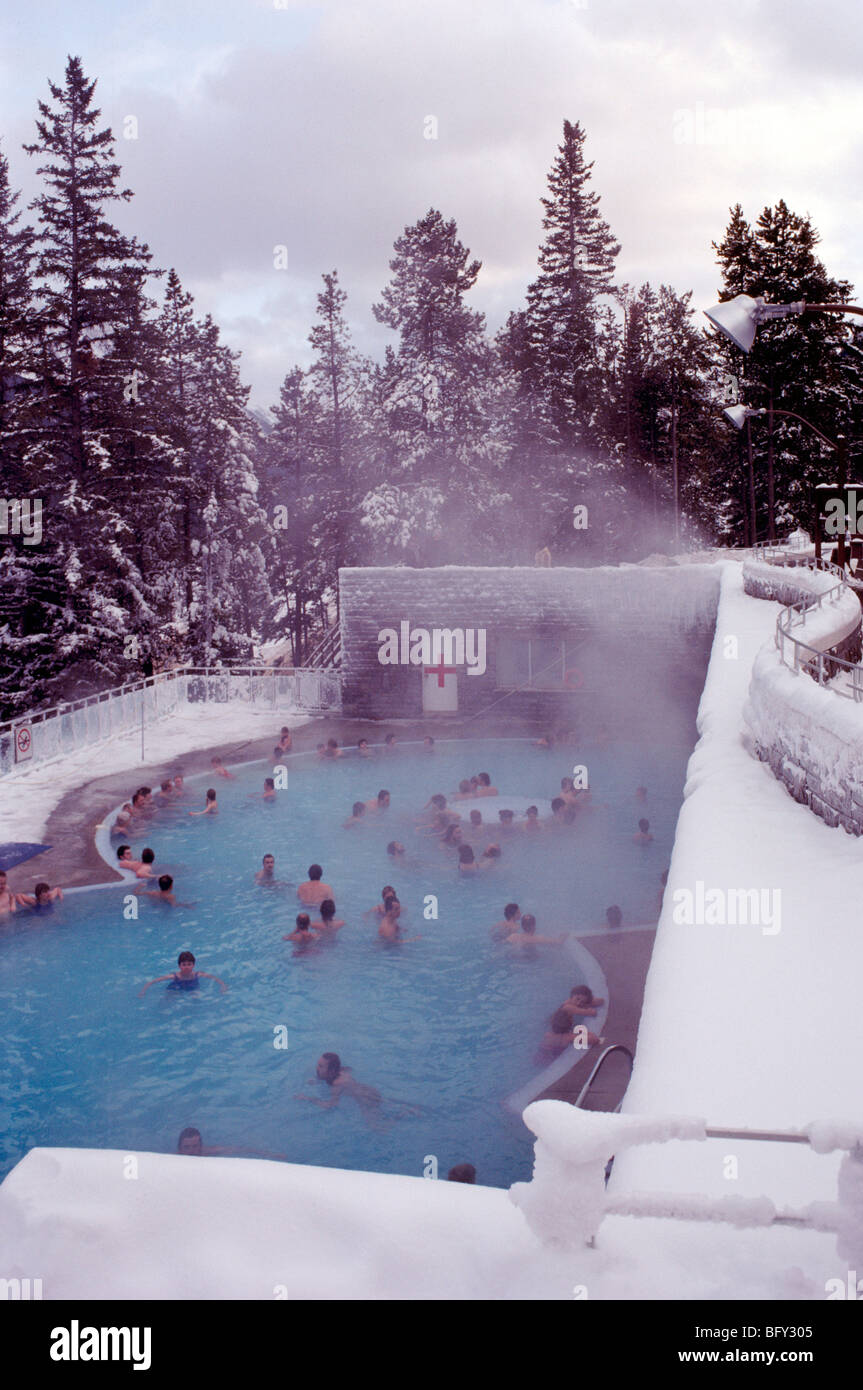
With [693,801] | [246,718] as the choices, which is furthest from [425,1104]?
[246,718]

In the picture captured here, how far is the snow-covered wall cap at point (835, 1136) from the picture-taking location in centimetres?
279

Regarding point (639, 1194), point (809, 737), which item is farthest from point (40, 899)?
point (639, 1194)

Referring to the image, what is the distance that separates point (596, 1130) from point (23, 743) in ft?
69.3

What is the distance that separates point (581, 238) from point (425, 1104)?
49.5 meters

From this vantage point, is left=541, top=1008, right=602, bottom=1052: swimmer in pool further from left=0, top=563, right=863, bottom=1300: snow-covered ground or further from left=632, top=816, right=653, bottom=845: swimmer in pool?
left=632, top=816, right=653, bottom=845: swimmer in pool

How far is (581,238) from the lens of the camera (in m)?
50.8

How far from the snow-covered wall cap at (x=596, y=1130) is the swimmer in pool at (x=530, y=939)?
11.7 metres

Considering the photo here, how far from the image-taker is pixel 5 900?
49.1 feet

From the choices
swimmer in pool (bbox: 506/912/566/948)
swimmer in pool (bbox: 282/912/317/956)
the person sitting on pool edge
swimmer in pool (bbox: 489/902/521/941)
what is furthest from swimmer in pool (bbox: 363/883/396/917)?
swimmer in pool (bbox: 506/912/566/948)

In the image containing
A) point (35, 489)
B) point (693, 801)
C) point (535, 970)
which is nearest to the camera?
point (693, 801)

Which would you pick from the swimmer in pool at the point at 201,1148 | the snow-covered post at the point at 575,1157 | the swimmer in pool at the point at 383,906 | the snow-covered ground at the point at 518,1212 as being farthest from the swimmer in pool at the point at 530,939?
the snow-covered post at the point at 575,1157

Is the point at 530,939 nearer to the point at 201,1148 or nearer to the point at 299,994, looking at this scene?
the point at 299,994
